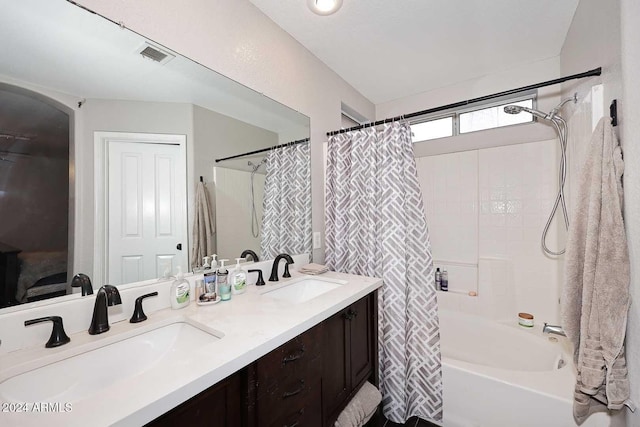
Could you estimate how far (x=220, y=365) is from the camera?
674 mm

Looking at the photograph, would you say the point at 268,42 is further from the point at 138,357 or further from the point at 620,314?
the point at 620,314

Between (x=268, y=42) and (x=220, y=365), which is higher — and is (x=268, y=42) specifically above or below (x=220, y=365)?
above

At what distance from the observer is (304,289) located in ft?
5.22

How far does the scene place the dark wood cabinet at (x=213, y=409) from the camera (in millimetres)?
598

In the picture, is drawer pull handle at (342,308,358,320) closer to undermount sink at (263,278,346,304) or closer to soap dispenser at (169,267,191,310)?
undermount sink at (263,278,346,304)

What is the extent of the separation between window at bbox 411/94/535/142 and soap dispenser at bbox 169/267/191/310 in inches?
76.5

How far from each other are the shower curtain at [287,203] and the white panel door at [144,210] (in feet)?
1.83

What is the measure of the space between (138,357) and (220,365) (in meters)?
0.39

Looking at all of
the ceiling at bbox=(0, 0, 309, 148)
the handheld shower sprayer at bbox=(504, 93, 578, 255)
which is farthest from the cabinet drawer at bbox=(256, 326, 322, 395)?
the handheld shower sprayer at bbox=(504, 93, 578, 255)

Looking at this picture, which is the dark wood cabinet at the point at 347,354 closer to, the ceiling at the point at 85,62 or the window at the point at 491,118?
the ceiling at the point at 85,62

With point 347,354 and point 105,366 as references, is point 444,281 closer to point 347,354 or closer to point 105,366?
point 347,354

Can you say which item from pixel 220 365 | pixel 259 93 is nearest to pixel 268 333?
pixel 220 365

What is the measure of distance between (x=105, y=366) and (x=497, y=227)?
2.64m

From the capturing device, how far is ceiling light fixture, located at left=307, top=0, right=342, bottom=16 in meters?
1.39
